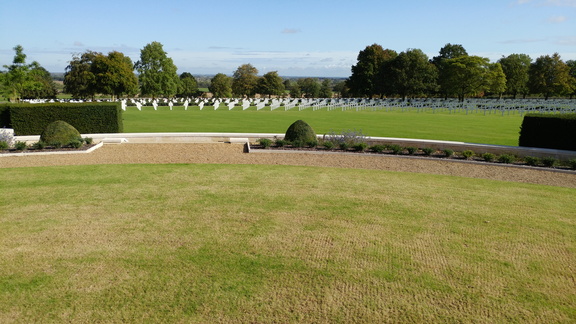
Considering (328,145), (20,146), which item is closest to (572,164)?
(328,145)

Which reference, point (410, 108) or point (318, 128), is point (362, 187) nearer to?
point (318, 128)

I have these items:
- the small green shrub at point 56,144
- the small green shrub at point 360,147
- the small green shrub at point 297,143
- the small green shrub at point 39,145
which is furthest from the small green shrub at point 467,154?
the small green shrub at point 39,145

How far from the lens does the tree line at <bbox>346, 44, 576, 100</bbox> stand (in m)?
62.1

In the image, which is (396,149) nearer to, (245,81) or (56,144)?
(56,144)

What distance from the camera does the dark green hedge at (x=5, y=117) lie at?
18641mm

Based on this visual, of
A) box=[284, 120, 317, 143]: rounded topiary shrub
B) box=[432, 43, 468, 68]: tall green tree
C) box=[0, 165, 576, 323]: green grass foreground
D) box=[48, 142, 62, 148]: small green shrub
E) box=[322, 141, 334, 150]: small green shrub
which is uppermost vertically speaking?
box=[432, 43, 468, 68]: tall green tree

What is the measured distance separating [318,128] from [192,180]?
43.9 feet

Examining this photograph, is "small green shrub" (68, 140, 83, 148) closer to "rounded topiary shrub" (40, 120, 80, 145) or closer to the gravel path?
"rounded topiary shrub" (40, 120, 80, 145)

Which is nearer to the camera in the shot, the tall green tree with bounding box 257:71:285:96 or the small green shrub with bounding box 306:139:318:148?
the small green shrub with bounding box 306:139:318:148

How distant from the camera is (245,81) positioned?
93125mm

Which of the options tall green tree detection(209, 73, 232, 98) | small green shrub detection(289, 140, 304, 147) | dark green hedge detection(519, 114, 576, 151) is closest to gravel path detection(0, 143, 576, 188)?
small green shrub detection(289, 140, 304, 147)

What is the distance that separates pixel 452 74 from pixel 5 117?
2360 inches

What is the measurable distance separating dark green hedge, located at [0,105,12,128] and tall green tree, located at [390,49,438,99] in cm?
5715

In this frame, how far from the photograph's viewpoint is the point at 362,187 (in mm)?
9688
